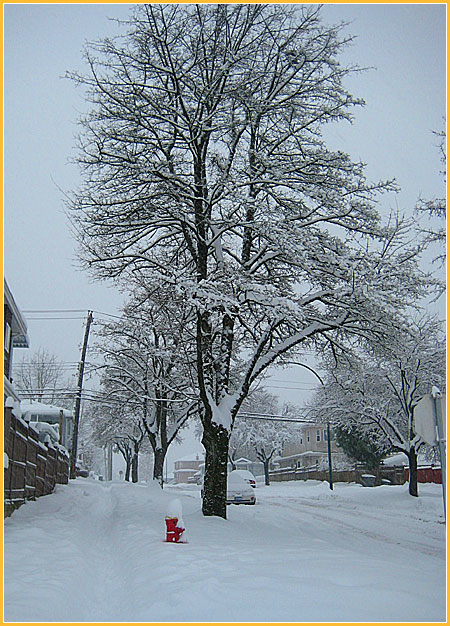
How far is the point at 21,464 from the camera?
14.4m

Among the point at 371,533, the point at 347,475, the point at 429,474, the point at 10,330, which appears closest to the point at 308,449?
the point at 347,475

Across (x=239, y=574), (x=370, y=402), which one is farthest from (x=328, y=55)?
(x=370, y=402)

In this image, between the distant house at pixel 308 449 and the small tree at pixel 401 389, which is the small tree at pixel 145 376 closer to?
the small tree at pixel 401 389

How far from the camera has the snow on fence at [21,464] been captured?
12.6 m

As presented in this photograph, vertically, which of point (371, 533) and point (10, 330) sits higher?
point (10, 330)

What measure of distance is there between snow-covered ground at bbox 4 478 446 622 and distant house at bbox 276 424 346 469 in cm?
5602

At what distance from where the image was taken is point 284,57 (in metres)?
14.9

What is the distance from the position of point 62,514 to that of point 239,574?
9.91m

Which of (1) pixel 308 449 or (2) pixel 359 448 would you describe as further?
(1) pixel 308 449

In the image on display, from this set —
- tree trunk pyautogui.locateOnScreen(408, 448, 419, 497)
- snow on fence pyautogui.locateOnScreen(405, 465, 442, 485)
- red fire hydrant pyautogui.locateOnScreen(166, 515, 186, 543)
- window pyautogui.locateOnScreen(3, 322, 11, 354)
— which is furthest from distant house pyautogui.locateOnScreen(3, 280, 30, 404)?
snow on fence pyautogui.locateOnScreen(405, 465, 442, 485)

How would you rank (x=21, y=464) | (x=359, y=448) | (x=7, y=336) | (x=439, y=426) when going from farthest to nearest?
(x=359, y=448), (x=7, y=336), (x=21, y=464), (x=439, y=426)

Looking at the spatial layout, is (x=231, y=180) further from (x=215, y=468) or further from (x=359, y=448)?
(x=359, y=448)

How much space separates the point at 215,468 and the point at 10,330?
10828 mm

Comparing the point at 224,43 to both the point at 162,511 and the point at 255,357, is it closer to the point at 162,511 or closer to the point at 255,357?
the point at 255,357
